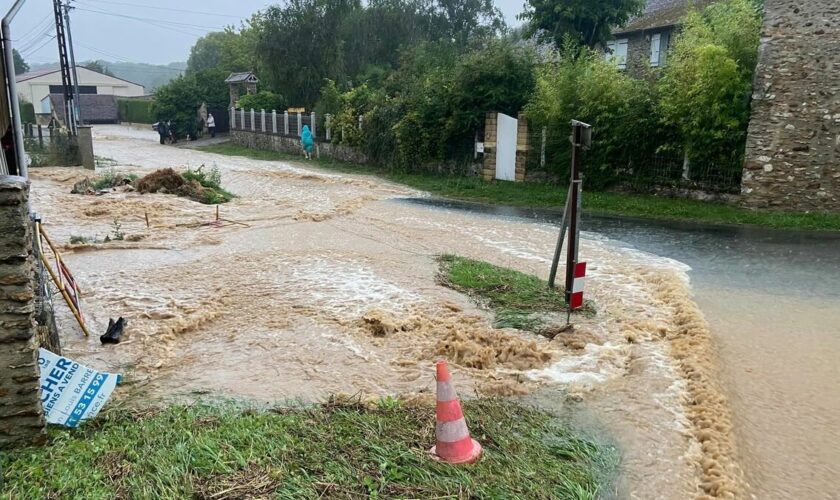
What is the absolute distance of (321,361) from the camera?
6.37m

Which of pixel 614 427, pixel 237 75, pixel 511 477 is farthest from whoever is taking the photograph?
pixel 237 75

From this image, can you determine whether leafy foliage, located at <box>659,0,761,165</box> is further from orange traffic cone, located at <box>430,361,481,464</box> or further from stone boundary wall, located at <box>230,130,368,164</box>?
stone boundary wall, located at <box>230,130,368,164</box>

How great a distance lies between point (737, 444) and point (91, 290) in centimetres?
796

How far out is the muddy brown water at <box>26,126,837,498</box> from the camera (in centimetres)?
524

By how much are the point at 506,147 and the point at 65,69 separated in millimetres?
19542

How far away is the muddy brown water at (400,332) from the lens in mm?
5236

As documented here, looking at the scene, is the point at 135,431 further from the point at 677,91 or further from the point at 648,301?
the point at 677,91

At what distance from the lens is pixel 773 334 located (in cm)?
730

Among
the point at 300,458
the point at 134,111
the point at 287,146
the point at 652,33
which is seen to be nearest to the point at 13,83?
the point at 300,458

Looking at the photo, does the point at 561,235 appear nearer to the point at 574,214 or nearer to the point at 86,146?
the point at 574,214

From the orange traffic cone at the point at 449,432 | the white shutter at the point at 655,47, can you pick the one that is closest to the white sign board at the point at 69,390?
the orange traffic cone at the point at 449,432

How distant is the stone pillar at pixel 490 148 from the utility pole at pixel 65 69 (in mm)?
15692

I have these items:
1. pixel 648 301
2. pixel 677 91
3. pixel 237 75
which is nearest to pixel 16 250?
pixel 648 301

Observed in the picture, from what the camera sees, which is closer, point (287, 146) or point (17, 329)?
point (17, 329)
